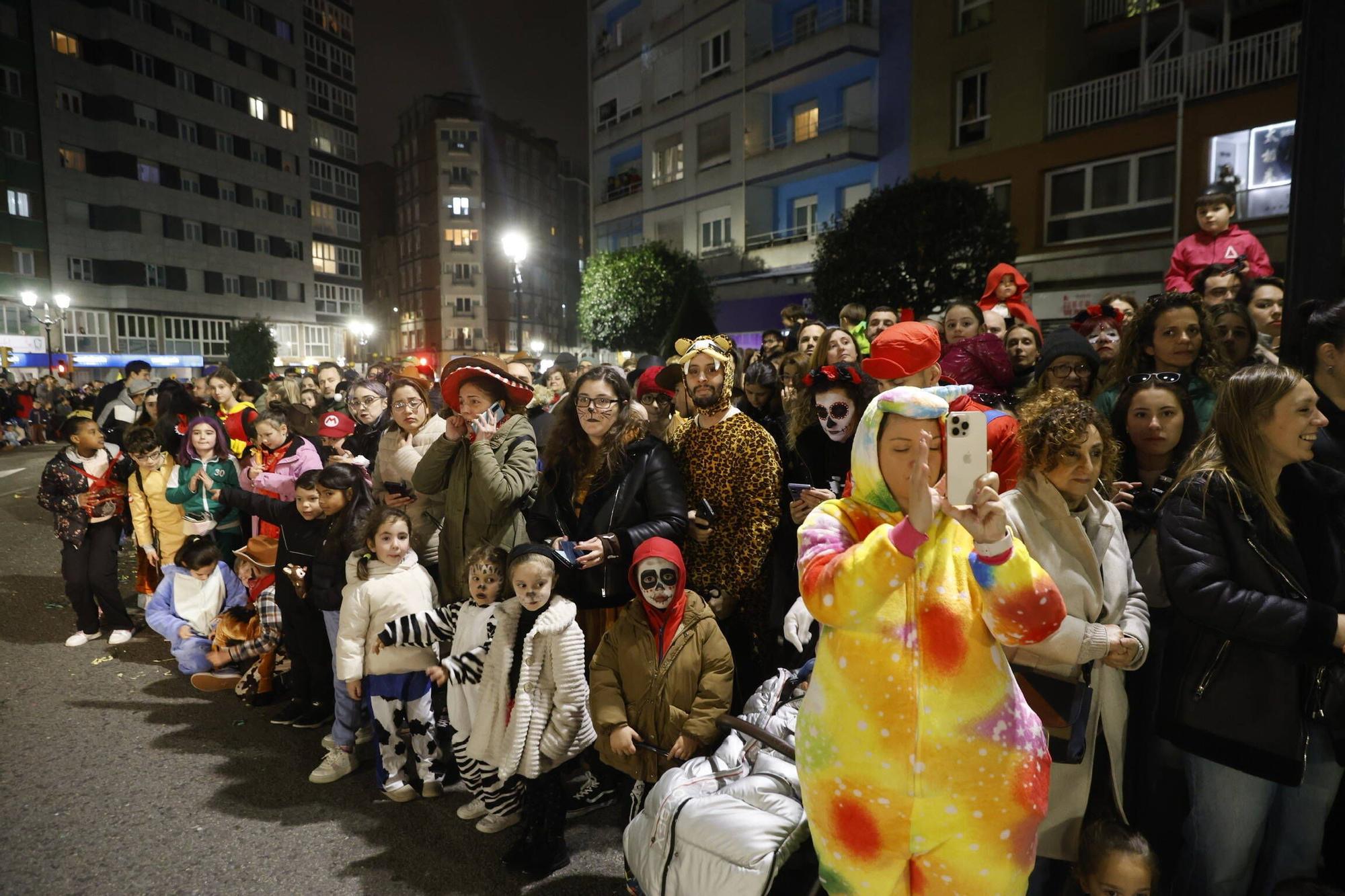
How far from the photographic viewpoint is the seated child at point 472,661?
406 centimetres

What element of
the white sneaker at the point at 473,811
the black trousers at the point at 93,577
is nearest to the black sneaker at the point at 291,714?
the white sneaker at the point at 473,811

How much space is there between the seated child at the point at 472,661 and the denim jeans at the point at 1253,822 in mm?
2993

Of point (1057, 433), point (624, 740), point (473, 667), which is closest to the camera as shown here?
point (1057, 433)

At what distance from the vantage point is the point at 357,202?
201ft

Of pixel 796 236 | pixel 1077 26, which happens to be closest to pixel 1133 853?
pixel 1077 26

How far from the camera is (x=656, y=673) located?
369cm

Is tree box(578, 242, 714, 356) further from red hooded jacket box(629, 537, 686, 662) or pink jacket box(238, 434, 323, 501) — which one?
red hooded jacket box(629, 537, 686, 662)

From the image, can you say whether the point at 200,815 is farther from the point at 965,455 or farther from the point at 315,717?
the point at 965,455

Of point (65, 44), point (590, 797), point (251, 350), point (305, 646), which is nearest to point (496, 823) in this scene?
point (590, 797)

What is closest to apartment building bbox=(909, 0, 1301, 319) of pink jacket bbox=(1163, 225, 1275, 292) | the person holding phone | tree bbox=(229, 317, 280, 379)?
pink jacket bbox=(1163, 225, 1275, 292)

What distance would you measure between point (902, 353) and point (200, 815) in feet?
14.0

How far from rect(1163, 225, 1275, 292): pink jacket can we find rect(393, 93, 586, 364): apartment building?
66.8m

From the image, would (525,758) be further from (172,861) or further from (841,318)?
(841,318)

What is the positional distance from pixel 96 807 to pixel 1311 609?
18.3 ft
